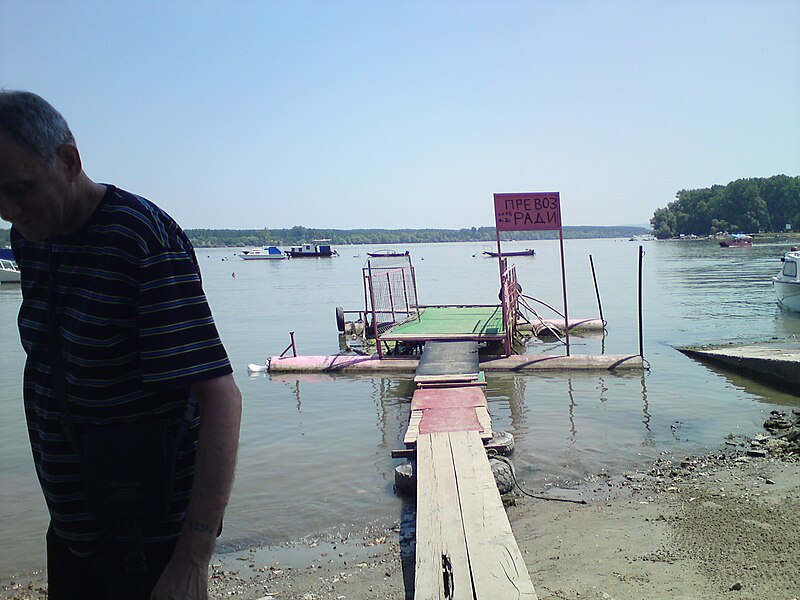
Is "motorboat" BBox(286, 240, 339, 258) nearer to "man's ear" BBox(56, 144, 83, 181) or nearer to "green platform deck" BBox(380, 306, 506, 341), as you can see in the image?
"green platform deck" BBox(380, 306, 506, 341)

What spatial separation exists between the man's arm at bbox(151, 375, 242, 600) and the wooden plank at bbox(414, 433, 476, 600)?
239 centimetres

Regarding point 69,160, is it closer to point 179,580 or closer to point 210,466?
point 210,466

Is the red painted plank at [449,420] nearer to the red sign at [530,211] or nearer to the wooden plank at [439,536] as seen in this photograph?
the wooden plank at [439,536]

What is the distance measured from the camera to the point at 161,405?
1.88 m

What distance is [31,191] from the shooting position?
1.85m

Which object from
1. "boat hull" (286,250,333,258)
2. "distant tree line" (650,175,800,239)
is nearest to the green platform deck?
"boat hull" (286,250,333,258)

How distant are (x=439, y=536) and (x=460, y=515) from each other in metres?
0.40

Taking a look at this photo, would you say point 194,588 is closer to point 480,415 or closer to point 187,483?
point 187,483

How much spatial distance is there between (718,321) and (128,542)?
23.3m

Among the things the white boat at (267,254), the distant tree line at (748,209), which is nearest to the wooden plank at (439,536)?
the white boat at (267,254)

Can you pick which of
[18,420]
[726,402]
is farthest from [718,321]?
[18,420]

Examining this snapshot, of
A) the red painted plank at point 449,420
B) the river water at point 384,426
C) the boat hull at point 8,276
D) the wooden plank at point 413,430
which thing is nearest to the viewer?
the river water at point 384,426

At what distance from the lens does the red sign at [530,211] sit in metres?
13.1

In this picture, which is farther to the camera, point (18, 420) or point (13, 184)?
point (18, 420)
